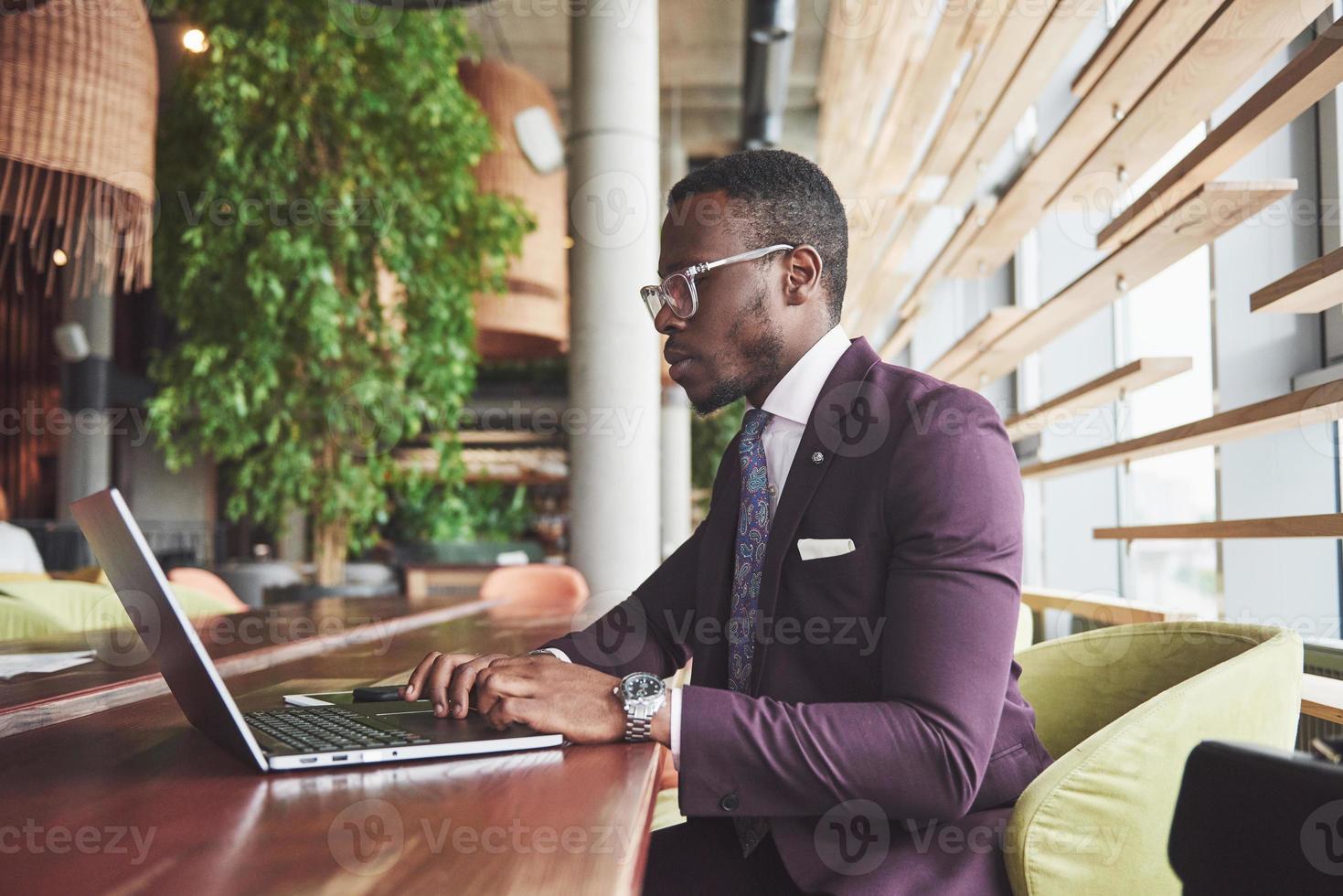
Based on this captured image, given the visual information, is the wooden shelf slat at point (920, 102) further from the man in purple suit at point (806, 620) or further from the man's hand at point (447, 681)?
the man's hand at point (447, 681)

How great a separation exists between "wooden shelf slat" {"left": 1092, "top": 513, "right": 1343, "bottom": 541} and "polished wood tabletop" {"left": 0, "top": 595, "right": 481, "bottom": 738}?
1.81m

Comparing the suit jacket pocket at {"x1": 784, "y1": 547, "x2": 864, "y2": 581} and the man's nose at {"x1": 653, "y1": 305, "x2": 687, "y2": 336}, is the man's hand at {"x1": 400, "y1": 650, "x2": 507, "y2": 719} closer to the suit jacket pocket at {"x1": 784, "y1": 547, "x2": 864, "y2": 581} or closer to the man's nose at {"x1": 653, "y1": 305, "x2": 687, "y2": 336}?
the suit jacket pocket at {"x1": 784, "y1": 547, "x2": 864, "y2": 581}

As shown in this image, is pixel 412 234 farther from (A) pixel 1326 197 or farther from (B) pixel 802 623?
(B) pixel 802 623

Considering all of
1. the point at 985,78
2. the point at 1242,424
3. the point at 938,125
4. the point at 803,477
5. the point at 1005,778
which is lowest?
the point at 1005,778

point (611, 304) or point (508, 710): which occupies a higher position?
point (611, 304)

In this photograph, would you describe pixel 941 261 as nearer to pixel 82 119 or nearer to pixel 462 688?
pixel 82 119

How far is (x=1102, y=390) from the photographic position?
269cm

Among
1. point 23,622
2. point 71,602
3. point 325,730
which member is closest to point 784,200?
point 325,730

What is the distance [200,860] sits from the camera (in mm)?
722

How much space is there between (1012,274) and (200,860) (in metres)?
5.61

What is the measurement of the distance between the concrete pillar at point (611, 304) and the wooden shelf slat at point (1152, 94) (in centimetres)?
247

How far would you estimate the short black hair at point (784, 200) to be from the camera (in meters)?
1.45

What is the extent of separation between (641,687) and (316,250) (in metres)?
4.22

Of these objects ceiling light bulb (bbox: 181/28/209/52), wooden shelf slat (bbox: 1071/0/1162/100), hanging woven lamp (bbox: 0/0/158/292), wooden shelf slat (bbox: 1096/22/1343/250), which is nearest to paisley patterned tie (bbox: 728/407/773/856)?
wooden shelf slat (bbox: 1096/22/1343/250)
